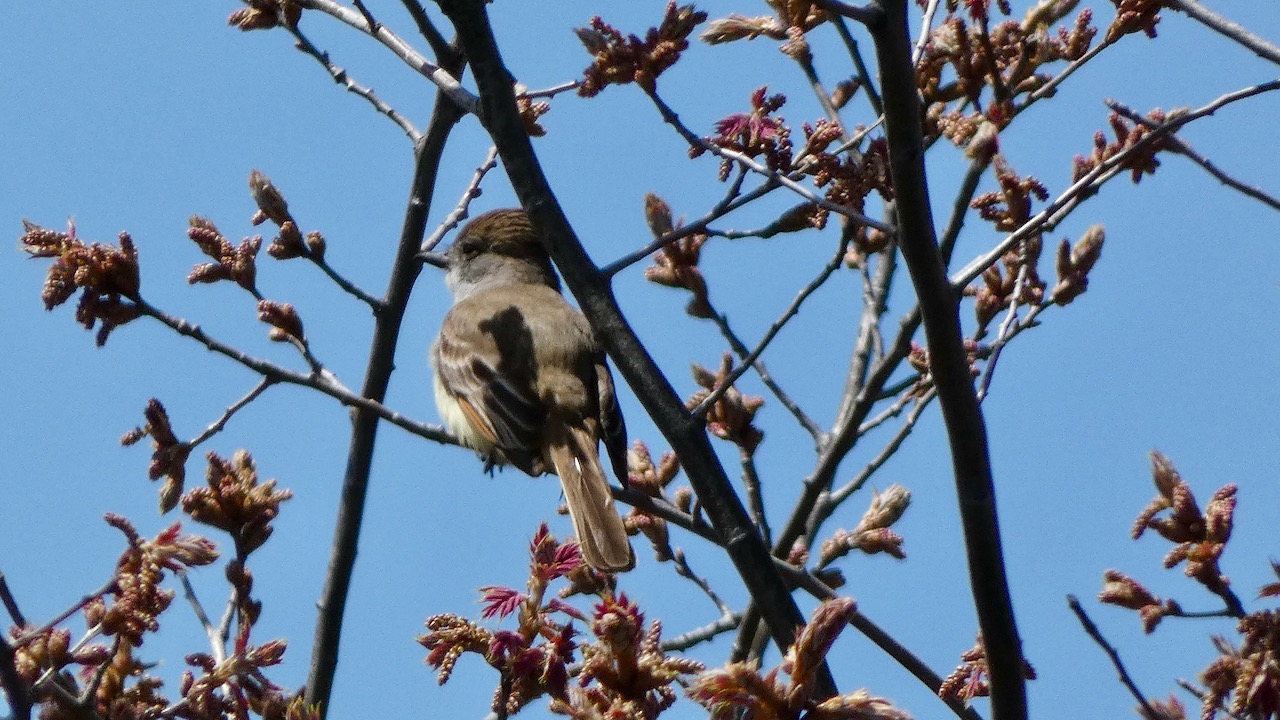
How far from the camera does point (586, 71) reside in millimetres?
4887

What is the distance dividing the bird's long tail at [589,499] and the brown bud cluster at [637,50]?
1.63 metres

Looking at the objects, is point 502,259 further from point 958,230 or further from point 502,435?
point 958,230

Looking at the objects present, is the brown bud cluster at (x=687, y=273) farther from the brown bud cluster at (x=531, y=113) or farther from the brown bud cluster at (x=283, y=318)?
the brown bud cluster at (x=283, y=318)

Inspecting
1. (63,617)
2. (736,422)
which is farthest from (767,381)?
(63,617)

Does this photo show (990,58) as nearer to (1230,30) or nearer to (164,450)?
(1230,30)

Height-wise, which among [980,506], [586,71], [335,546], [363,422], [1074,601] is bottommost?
[1074,601]

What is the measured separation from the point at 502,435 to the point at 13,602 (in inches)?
126

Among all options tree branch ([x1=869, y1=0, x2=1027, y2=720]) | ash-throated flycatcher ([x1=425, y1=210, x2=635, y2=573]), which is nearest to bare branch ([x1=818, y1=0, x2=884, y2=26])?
tree branch ([x1=869, y1=0, x2=1027, y2=720])

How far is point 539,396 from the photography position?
6.83m

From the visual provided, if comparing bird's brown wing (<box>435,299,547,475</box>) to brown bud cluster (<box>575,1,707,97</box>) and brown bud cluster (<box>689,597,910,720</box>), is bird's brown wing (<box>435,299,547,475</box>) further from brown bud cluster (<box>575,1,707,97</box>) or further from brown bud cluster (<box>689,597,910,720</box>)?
brown bud cluster (<box>689,597,910,720</box>)

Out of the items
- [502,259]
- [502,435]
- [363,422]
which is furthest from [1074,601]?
[502,259]

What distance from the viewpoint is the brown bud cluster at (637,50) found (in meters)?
4.75

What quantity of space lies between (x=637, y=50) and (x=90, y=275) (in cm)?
191

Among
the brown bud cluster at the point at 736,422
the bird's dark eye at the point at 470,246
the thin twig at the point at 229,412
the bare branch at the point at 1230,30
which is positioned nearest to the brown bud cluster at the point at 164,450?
the thin twig at the point at 229,412
